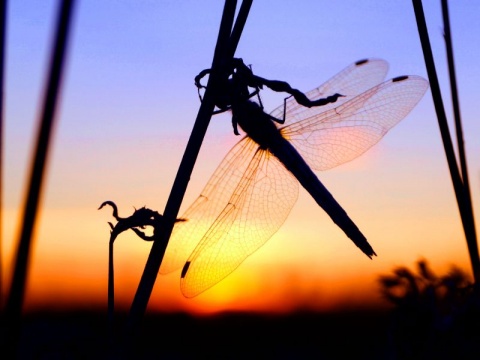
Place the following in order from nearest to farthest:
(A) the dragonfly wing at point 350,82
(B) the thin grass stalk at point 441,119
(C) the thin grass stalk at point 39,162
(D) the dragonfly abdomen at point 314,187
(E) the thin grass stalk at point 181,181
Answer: (C) the thin grass stalk at point 39,162 < (E) the thin grass stalk at point 181,181 < (B) the thin grass stalk at point 441,119 < (D) the dragonfly abdomen at point 314,187 < (A) the dragonfly wing at point 350,82

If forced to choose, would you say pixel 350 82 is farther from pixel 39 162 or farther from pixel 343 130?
pixel 39 162

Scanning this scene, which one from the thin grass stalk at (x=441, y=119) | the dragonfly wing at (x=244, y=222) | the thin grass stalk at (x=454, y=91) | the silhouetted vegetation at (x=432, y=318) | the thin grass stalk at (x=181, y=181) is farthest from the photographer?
the dragonfly wing at (x=244, y=222)

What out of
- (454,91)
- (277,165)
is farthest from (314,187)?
(454,91)

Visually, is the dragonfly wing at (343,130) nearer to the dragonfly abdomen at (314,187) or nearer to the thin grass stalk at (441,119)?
the dragonfly abdomen at (314,187)

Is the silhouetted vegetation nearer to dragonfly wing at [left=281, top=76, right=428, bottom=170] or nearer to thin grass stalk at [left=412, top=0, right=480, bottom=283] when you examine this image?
thin grass stalk at [left=412, top=0, right=480, bottom=283]

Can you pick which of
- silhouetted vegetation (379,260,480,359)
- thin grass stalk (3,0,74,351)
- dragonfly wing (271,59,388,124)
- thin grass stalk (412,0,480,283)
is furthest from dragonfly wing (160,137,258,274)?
thin grass stalk (3,0,74,351)

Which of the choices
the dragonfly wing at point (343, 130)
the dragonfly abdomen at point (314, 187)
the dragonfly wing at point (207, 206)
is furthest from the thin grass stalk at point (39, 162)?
the dragonfly wing at point (343, 130)
